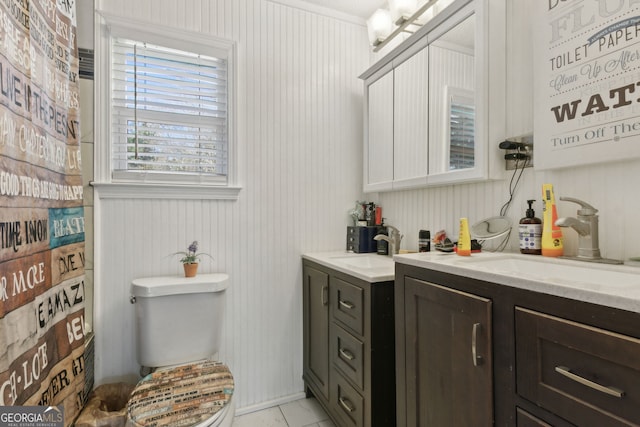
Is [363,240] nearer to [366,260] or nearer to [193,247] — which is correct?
[366,260]

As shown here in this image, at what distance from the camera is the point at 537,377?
72 centimetres

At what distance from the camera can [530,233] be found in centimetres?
115

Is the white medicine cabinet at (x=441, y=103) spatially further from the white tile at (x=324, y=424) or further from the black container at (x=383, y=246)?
the white tile at (x=324, y=424)

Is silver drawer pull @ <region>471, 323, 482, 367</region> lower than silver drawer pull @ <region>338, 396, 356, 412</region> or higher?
higher

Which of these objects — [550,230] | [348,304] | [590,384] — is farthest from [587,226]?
[348,304]

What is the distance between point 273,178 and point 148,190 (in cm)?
69

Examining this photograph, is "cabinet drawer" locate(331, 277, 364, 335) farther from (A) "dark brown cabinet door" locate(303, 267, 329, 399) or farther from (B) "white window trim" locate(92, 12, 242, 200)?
(B) "white window trim" locate(92, 12, 242, 200)

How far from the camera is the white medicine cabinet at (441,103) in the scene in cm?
129

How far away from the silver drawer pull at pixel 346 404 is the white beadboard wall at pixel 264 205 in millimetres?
547

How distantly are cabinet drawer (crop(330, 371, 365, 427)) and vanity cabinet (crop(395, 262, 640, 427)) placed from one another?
229mm

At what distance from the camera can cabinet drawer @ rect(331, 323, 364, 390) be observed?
1.36 m

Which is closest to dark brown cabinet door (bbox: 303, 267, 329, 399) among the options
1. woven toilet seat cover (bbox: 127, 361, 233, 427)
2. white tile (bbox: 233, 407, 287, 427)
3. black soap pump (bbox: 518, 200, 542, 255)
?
white tile (bbox: 233, 407, 287, 427)

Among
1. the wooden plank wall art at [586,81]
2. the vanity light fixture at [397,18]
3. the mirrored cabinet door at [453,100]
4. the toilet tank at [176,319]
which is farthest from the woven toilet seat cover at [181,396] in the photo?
the vanity light fixture at [397,18]

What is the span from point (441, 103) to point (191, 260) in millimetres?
1487
